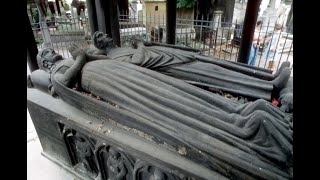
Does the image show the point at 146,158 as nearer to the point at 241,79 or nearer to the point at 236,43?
the point at 241,79

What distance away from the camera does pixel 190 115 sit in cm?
187

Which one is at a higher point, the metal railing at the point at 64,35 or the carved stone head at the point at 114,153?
the metal railing at the point at 64,35

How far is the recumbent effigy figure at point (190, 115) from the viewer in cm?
158

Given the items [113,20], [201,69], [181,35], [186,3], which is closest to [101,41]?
[201,69]

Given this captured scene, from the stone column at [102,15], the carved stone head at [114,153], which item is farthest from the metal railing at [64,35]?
the carved stone head at [114,153]

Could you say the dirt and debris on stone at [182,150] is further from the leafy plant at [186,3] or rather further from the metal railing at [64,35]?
the leafy plant at [186,3]

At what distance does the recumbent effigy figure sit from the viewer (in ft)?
5.20

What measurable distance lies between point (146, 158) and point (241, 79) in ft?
4.13

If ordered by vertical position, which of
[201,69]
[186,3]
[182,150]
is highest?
[186,3]

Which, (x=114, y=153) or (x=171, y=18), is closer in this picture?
(x=114, y=153)

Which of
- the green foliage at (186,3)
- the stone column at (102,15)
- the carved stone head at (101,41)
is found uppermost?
the green foliage at (186,3)

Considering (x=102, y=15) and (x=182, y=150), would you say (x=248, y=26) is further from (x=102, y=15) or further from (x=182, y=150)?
(x=182, y=150)
